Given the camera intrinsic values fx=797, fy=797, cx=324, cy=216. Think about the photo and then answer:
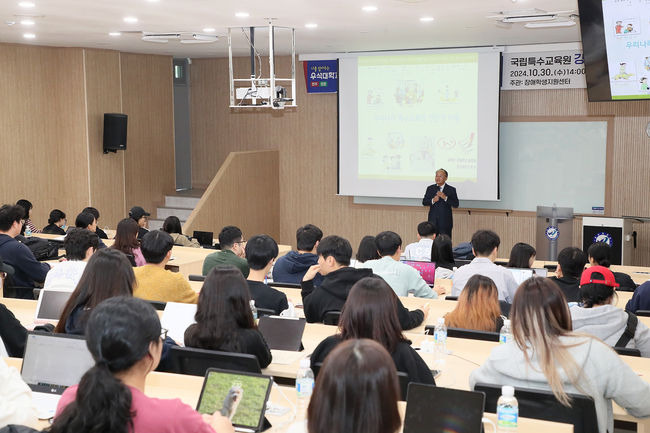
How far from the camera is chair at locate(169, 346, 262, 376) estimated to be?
346cm

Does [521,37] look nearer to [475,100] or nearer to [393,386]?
[475,100]

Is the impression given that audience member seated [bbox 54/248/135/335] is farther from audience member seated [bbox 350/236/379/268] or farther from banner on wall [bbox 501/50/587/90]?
banner on wall [bbox 501/50/587/90]

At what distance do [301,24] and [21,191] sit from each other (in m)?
5.19

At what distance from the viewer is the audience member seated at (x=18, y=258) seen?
665 centimetres

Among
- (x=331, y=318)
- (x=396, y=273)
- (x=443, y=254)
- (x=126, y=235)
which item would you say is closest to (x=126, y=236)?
(x=126, y=235)

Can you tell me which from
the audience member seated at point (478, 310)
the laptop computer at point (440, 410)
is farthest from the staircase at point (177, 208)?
the laptop computer at point (440, 410)

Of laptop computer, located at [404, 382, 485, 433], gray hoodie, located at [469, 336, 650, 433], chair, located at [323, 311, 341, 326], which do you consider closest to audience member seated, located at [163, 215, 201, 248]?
chair, located at [323, 311, 341, 326]

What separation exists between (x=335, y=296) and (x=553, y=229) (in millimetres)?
6335

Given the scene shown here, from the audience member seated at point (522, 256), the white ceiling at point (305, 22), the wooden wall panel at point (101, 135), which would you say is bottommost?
the audience member seated at point (522, 256)

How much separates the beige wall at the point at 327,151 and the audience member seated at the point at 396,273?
5.85m

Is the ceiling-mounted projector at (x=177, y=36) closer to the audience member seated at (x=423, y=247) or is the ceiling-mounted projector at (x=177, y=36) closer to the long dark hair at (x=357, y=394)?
the audience member seated at (x=423, y=247)

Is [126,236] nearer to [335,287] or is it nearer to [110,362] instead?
[335,287]

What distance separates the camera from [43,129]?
1177 cm

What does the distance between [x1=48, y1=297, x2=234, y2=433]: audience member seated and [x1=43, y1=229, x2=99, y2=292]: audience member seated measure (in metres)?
3.06
